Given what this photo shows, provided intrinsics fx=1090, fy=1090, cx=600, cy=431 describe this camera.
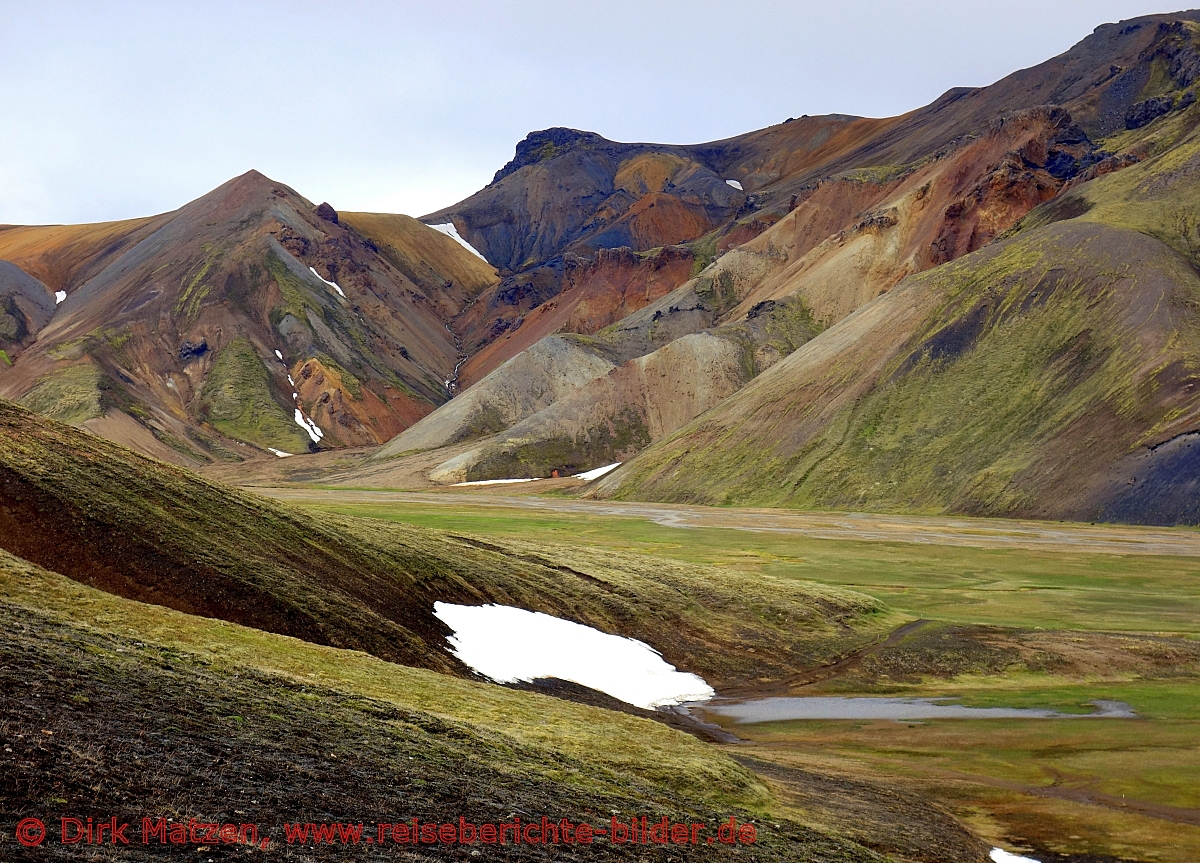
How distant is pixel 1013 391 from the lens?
138 m

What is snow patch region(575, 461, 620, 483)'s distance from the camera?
176 metres

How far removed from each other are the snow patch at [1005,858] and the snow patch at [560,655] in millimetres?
17314

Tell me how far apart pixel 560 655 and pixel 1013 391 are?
11068cm

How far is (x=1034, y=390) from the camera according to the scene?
13612 cm

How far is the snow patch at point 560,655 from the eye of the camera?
1544 inches

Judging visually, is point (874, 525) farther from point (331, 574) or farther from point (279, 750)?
point (279, 750)

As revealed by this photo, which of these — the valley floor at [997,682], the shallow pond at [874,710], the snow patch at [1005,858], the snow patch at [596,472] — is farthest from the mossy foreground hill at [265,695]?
the snow patch at [596,472]

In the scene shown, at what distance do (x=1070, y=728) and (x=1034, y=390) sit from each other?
10673 centimetres

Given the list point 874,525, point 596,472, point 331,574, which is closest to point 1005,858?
Answer: point 331,574

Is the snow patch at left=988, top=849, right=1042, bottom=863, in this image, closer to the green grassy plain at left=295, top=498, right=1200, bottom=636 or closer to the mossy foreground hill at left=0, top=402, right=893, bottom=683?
the mossy foreground hill at left=0, top=402, right=893, bottom=683

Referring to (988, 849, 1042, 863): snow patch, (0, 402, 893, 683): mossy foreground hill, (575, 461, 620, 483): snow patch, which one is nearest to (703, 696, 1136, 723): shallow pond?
(0, 402, 893, 683): mossy foreground hill

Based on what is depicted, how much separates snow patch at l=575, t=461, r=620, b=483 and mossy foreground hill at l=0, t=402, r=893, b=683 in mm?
114628

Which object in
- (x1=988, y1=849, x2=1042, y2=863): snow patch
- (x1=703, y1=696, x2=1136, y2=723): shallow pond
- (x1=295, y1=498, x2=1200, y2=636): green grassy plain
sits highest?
(x1=988, y1=849, x2=1042, y2=863): snow patch

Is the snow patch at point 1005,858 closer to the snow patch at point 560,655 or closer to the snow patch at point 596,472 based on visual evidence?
the snow patch at point 560,655
